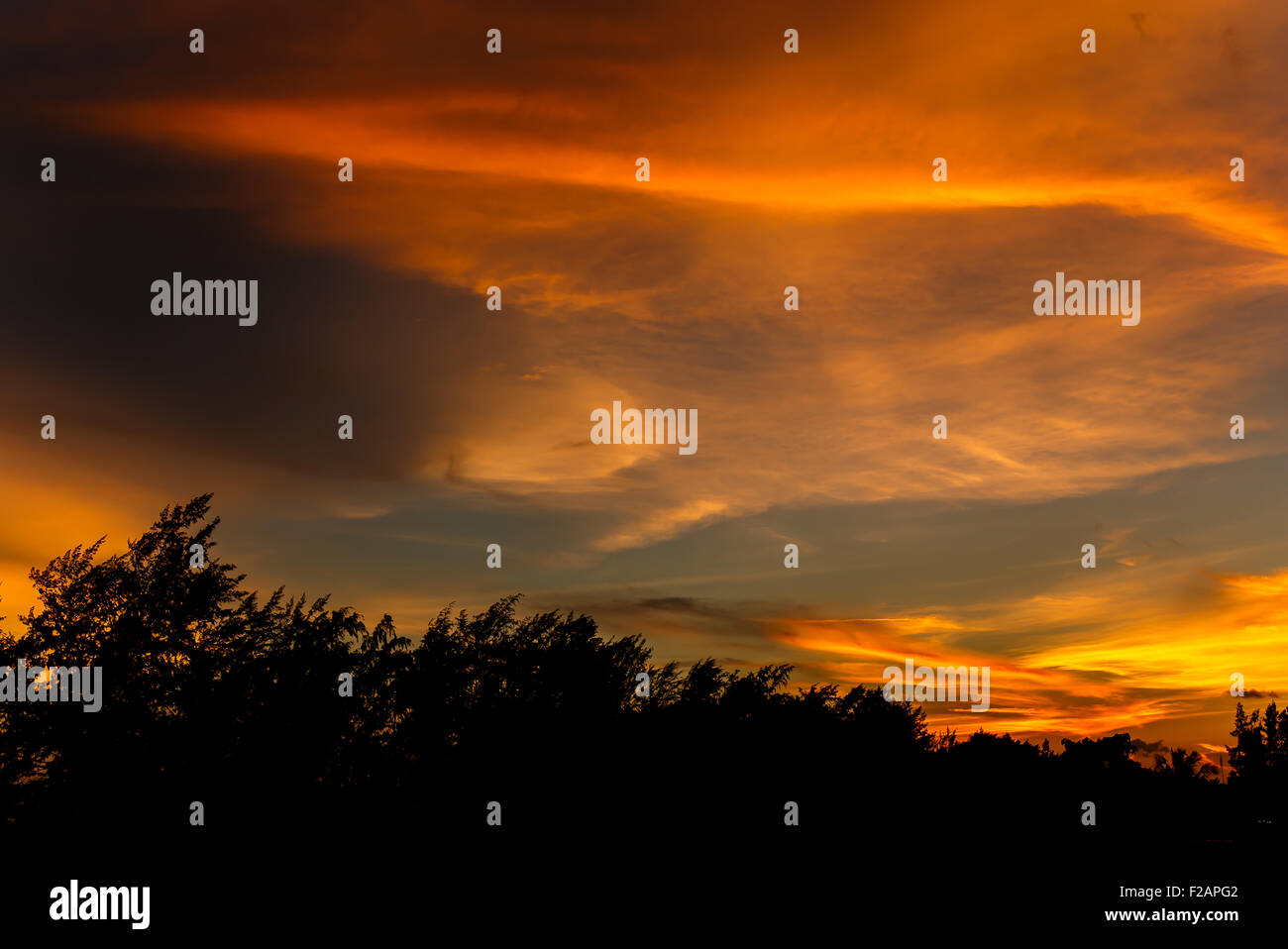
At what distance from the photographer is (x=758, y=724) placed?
84500 millimetres

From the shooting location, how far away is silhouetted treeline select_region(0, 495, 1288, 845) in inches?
2413

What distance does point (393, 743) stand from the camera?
78312 mm

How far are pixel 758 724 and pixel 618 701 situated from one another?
14029mm

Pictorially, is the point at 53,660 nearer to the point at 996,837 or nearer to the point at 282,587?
the point at 282,587

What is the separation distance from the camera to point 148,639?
2606 inches

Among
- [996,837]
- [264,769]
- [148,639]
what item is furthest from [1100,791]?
[148,639]

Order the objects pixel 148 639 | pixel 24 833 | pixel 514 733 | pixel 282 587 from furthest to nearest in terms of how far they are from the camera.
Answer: pixel 282 587 → pixel 514 733 → pixel 148 639 → pixel 24 833

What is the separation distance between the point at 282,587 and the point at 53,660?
18.5 meters

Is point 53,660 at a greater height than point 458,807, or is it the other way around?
point 53,660

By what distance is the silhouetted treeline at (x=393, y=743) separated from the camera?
61281mm

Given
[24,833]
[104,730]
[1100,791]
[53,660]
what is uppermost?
[53,660]
